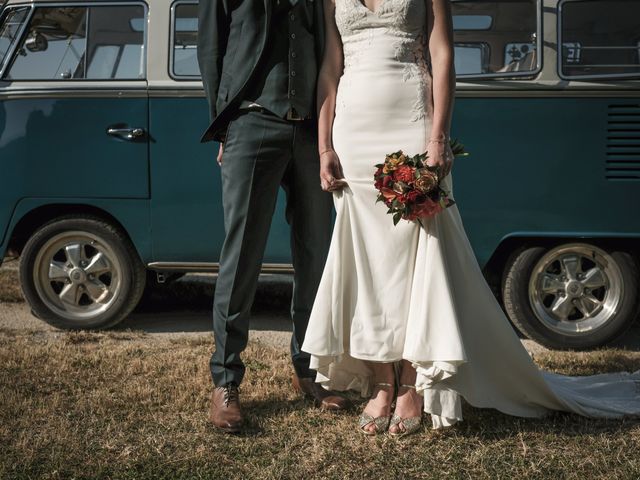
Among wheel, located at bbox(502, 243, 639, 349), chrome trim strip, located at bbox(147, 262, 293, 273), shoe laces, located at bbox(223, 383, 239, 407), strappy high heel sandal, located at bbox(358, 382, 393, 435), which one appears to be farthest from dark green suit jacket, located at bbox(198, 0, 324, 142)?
wheel, located at bbox(502, 243, 639, 349)

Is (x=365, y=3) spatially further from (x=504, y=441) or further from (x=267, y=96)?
(x=504, y=441)

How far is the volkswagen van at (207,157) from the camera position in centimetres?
523

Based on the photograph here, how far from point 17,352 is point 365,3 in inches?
109

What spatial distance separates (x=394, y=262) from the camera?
11.9ft

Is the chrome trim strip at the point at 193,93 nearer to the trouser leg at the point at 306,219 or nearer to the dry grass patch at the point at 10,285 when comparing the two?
the dry grass patch at the point at 10,285

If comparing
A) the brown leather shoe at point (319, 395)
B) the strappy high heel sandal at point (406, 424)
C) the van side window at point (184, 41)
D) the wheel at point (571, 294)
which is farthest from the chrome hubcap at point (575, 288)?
the van side window at point (184, 41)

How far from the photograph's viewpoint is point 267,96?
3688 millimetres

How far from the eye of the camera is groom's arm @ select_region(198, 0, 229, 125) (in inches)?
146

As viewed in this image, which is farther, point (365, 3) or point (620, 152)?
point (620, 152)

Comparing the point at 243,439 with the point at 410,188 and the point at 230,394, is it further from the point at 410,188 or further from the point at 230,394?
the point at 410,188

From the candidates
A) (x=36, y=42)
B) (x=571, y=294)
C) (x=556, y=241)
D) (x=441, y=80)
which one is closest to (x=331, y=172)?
(x=441, y=80)

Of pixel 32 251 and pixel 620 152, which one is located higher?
pixel 620 152

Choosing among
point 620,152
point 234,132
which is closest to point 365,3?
point 234,132

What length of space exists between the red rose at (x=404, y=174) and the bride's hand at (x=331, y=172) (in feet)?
1.03
